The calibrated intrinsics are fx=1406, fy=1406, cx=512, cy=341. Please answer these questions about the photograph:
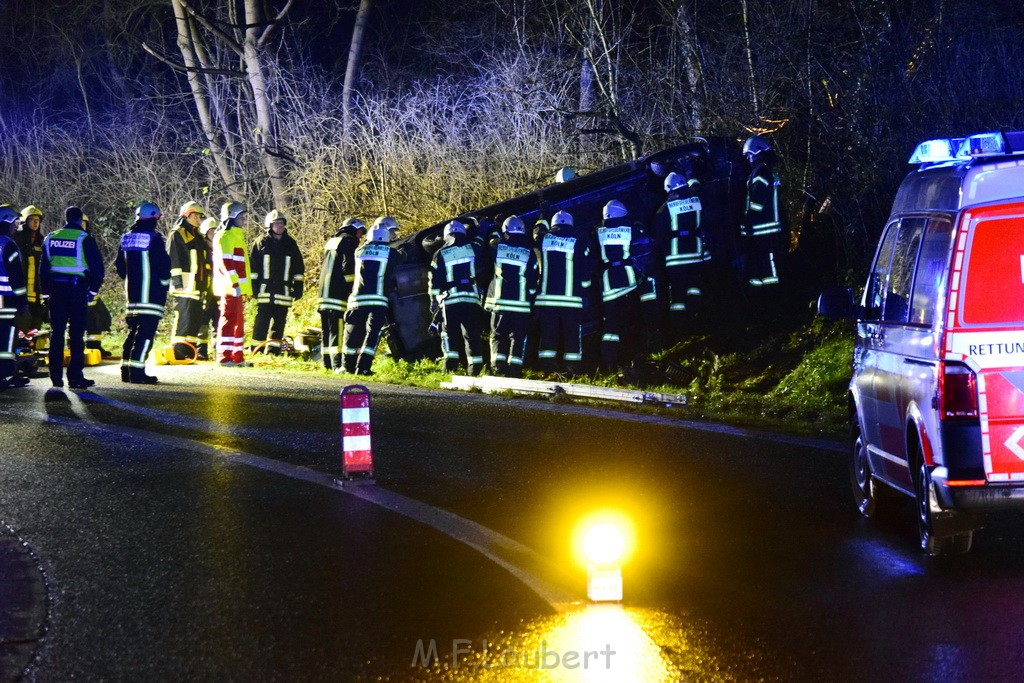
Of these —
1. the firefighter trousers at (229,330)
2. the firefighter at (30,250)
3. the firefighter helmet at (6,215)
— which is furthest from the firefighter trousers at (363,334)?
the firefighter helmet at (6,215)

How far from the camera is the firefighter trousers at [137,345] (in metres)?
16.9

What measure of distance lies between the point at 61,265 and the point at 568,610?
11.5m

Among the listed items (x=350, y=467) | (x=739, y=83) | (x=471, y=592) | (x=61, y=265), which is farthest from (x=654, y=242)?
(x=471, y=592)

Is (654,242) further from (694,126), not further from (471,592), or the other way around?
(471,592)

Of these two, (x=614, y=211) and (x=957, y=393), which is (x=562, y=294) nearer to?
(x=614, y=211)

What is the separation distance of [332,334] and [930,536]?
42.0 ft

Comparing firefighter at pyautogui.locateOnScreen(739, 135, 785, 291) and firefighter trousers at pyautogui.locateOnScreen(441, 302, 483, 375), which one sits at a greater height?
firefighter at pyautogui.locateOnScreen(739, 135, 785, 291)

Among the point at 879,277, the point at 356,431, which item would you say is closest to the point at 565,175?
the point at 356,431

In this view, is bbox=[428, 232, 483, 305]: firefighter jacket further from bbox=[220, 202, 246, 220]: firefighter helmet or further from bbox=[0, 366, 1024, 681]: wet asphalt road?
bbox=[0, 366, 1024, 681]: wet asphalt road

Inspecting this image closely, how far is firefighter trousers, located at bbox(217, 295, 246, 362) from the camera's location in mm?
19609

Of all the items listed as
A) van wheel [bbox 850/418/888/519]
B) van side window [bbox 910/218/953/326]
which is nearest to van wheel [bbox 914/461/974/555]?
van side window [bbox 910/218/953/326]

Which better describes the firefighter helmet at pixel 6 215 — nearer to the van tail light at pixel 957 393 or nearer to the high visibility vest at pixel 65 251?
the high visibility vest at pixel 65 251

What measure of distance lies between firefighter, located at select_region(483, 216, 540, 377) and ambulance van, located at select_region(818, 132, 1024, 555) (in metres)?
9.28

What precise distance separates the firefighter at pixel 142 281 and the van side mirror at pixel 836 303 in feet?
34.7
